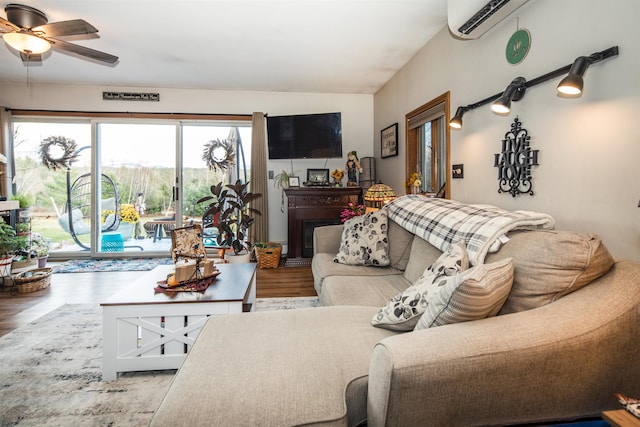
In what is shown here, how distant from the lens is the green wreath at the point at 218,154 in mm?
5262

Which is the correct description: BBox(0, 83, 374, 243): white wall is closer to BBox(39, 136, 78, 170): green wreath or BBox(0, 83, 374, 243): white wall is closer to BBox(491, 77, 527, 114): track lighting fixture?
BBox(39, 136, 78, 170): green wreath

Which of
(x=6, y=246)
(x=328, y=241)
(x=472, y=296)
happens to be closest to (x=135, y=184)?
(x=6, y=246)

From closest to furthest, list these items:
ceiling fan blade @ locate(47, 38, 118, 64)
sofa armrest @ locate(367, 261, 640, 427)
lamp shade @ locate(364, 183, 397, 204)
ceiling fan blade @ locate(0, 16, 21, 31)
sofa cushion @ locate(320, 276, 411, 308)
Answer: sofa armrest @ locate(367, 261, 640, 427), sofa cushion @ locate(320, 276, 411, 308), ceiling fan blade @ locate(0, 16, 21, 31), ceiling fan blade @ locate(47, 38, 118, 64), lamp shade @ locate(364, 183, 397, 204)

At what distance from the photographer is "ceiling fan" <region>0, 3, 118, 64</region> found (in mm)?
2426

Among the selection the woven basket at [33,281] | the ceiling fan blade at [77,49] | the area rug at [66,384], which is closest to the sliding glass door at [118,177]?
the woven basket at [33,281]

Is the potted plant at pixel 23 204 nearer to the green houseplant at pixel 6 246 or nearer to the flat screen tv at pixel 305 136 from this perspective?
the green houseplant at pixel 6 246

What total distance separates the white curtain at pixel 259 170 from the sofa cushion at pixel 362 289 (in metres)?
2.93

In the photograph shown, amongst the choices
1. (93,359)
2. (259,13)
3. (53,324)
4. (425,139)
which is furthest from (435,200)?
(53,324)

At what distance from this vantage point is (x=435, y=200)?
260 centimetres

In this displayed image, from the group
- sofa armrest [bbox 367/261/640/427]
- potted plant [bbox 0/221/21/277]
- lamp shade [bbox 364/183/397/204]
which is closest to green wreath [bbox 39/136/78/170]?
potted plant [bbox 0/221/21/277]

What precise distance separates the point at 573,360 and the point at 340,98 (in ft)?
16.0

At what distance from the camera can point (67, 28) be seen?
2.45m

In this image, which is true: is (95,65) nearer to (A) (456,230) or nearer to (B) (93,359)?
(B) (93,359)

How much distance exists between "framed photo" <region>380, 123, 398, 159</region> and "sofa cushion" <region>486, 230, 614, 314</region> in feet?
10.3
